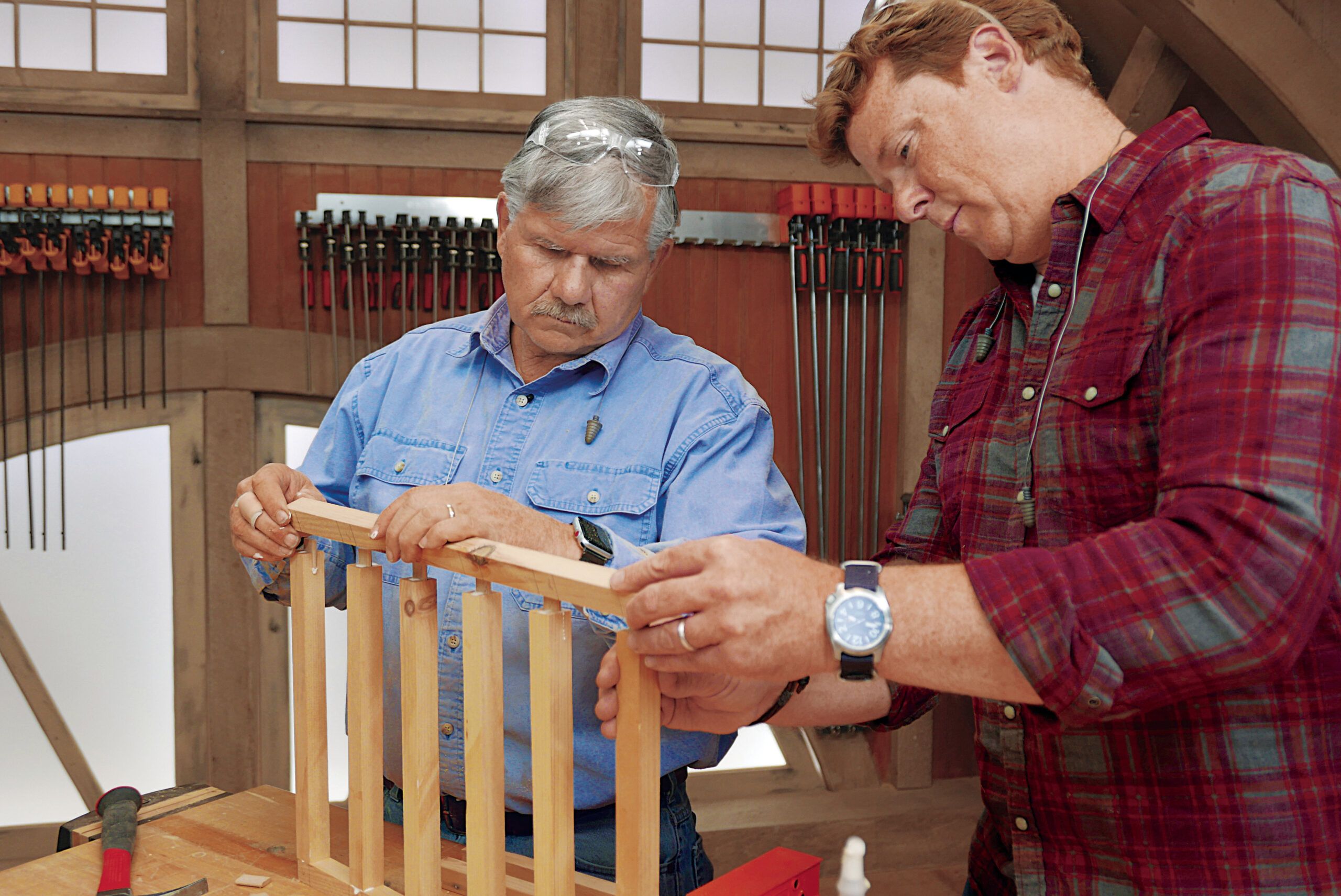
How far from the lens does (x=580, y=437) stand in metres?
1.63

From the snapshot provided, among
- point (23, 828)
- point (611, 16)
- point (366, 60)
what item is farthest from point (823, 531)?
point (23, 828)

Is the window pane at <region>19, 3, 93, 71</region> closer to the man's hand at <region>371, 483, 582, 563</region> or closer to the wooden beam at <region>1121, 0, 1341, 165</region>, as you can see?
the man's hand at <region>371, 483, 582, 563</region>

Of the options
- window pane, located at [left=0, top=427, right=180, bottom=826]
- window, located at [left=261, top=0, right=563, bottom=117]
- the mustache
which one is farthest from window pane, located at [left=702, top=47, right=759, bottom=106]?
the mustache

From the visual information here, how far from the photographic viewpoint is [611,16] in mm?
3930

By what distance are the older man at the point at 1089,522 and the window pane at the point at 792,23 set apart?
9.77ft

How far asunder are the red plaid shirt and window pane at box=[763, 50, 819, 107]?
2.96 meters

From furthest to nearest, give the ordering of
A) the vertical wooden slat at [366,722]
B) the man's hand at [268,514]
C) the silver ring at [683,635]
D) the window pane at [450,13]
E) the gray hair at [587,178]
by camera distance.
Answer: the window pane at [450,13] → the gray hair at [587,178] → the man's hand at [268,514] → the vertical wooden slat at [366,722] → the silver ring at [683,635]

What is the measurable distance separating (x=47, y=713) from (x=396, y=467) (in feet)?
9.57

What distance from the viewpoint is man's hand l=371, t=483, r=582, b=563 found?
1.24 m

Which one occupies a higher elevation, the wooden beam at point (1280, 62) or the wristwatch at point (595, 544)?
the wooden beam at point (1280, 62)

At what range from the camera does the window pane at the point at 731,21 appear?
4.09 metres

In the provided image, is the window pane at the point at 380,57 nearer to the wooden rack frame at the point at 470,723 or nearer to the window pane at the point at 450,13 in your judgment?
the window pane at the point at 450,13

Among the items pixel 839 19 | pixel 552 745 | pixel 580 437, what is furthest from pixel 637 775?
pixel 839 19

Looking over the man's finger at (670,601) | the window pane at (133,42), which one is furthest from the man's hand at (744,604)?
the window pane at (133,42)
